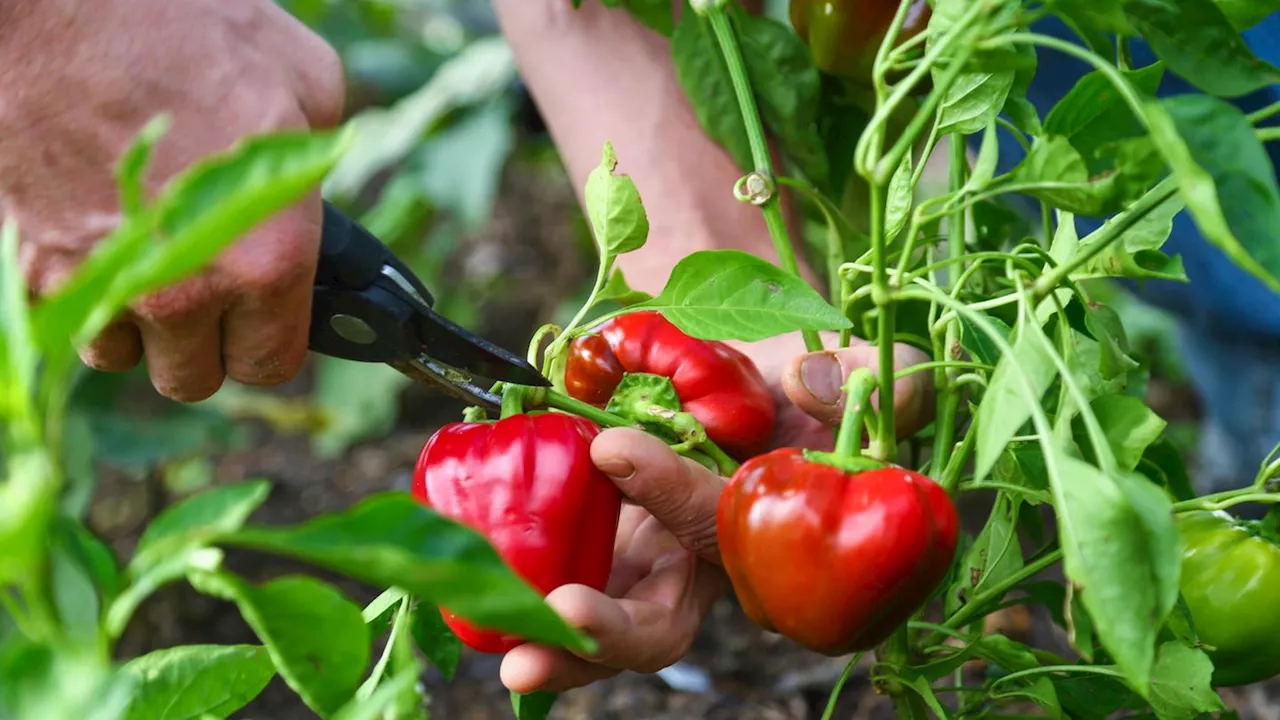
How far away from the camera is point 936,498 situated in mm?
Result: 647

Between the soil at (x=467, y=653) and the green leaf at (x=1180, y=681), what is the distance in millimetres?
532

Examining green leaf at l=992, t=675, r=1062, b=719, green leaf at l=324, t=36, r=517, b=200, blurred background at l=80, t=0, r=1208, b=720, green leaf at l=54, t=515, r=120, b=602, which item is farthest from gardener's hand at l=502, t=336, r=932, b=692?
green leaf at l=324, t=36, r=517, b=200

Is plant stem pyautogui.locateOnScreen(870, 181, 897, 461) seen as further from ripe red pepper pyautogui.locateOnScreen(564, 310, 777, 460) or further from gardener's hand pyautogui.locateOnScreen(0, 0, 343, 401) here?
gardener's hand pyautogui.locateOnScreen(0, 0, 343, 401)

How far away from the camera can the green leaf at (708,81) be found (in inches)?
38.7

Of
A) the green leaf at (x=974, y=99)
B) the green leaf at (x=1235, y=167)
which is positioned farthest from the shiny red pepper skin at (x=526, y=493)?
the green leaf at (x=1235, y=167)

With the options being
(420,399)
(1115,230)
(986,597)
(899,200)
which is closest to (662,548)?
(986,597)

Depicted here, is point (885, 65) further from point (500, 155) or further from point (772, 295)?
point (500, 155)

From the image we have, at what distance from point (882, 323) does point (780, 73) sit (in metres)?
0.45

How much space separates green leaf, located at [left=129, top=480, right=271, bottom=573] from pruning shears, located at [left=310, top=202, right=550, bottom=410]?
14.2 inches

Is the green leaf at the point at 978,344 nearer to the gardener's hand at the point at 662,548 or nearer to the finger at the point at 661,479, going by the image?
the gardener's hand at the point at 662,548

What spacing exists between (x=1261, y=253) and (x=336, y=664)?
432mm

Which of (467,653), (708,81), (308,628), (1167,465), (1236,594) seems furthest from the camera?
(467,653)

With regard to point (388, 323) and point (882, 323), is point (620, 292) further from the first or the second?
point (882, 323)

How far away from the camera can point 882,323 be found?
60 cm
